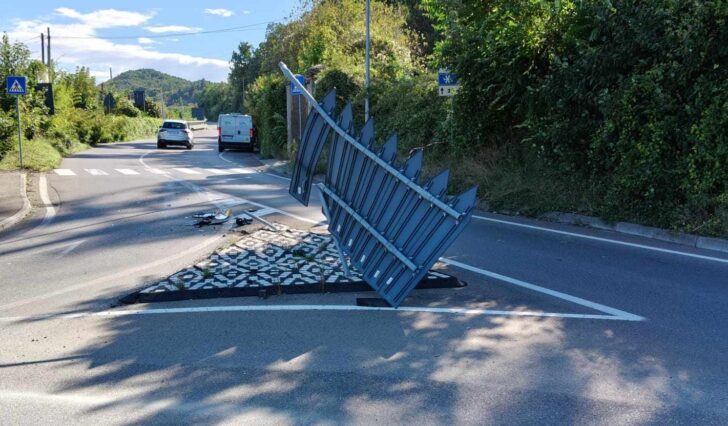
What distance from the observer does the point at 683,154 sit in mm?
10141

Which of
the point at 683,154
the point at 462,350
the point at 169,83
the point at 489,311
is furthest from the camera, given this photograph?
the point at 169,83

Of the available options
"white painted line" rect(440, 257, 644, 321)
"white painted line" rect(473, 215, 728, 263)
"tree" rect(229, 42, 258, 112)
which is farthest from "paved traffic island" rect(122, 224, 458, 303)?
"tree" rect(229, 42, 258, 112)

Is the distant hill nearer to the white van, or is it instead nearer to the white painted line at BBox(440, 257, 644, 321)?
the white van

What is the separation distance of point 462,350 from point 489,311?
43.7 inches

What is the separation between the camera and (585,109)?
11.8 meters

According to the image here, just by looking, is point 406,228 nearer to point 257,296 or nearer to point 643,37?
point 257,296

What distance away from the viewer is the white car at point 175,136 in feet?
124

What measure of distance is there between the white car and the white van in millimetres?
3227

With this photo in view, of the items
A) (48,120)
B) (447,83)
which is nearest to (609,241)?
(447,83)

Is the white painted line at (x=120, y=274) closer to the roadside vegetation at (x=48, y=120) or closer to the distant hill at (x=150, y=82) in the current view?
the roadside vegetation at (x=48, y=120)

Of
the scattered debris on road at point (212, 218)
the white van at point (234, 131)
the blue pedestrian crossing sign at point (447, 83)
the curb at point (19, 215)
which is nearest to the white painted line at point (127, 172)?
the curb at point (19, 215)

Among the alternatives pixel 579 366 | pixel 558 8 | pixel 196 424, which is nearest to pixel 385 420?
pixel 196 424

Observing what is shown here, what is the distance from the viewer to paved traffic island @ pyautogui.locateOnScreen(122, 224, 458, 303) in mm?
6508

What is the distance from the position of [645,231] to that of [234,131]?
28.9 meters
